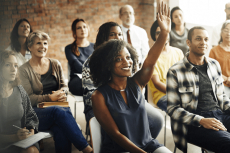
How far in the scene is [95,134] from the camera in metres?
1.19

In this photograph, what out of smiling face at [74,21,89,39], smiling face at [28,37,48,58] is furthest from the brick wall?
smiling face at [28,37,48,58]

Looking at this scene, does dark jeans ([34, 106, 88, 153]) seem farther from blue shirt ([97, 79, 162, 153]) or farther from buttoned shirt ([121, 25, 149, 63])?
buttoned shirt ([121, 25, 149, 63])

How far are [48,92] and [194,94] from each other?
1097 millimetres

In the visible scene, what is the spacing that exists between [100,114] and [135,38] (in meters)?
1.70

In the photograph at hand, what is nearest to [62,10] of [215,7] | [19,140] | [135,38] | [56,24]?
[56,24]

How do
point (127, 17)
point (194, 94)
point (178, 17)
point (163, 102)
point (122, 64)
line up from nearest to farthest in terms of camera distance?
point (122, 64)
point (194, 94)
point (163, 102)
point (178, 17)
point (127, 17)

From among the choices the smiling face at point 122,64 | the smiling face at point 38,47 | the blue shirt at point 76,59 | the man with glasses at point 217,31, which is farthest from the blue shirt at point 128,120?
the man with glasses at point 217,31

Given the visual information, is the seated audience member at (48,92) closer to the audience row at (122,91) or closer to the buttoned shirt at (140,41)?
the audience row at (122,91)

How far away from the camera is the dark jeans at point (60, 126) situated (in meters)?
1.57

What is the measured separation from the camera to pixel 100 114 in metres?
1.13

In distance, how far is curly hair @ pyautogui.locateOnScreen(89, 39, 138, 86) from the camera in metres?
1.17

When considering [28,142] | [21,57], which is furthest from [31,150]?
[21,57]

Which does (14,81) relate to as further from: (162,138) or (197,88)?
(162,138)

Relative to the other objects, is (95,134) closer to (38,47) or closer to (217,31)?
(38,47)
